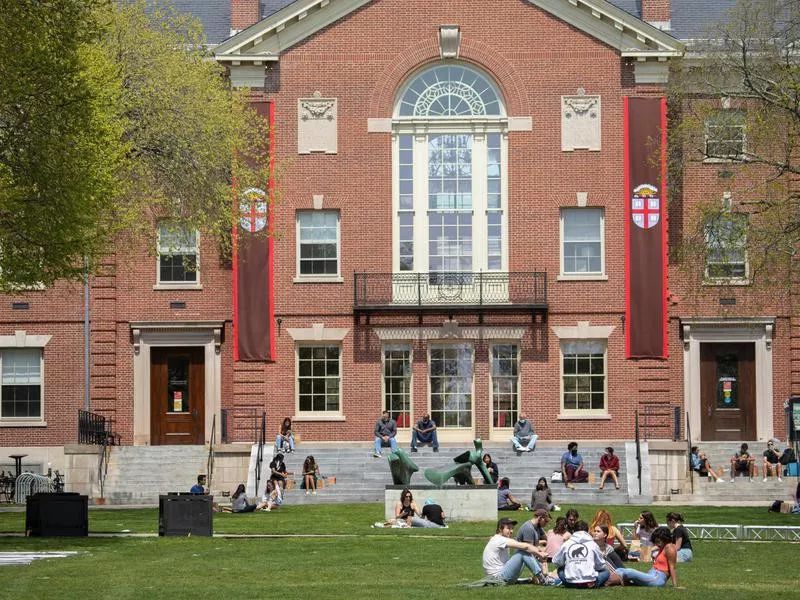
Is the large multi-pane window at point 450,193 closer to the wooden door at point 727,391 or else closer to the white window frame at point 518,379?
the white window frame at point 518,379

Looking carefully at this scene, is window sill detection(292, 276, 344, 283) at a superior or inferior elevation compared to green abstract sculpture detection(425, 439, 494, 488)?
superior

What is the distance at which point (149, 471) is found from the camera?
4403 cm

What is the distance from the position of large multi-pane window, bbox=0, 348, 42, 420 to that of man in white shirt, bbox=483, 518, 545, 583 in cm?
2729

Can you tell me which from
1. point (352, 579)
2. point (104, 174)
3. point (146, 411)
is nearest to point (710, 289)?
point (146, 411)

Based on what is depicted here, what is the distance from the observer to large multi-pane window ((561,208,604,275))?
45500 millimetres

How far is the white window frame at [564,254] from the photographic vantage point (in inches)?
1781

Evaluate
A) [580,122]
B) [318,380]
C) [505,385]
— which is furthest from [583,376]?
[318,380]

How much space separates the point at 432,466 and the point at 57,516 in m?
14.0

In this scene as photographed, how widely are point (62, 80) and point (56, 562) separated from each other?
300 inches

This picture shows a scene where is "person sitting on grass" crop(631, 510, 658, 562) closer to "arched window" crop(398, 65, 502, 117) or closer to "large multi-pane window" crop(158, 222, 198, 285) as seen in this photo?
"arched window" crop(398, 65, 502, 117)

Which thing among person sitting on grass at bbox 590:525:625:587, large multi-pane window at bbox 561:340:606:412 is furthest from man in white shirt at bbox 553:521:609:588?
large multi-pane window at bbox 561:340:606:412

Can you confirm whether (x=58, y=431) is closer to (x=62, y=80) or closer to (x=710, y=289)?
(x=710, y=289)

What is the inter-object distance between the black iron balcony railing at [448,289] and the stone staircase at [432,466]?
3.70m

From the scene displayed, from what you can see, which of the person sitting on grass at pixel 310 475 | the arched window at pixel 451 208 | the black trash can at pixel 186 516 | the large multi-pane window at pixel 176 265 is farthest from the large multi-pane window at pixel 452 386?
the black trash can at pixel 186 516
